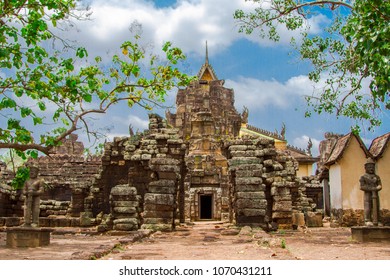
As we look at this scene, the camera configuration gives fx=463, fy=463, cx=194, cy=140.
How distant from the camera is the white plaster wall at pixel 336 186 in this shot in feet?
64.3

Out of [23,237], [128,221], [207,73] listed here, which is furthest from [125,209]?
[207,73]

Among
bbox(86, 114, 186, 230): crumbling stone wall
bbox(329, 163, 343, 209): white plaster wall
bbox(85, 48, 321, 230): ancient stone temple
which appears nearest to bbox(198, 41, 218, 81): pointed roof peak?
bbox(85, 48, 321, 230): ancient stone temple

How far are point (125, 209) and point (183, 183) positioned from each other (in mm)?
5389

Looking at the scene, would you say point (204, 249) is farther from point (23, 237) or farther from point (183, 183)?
point (183, 183)

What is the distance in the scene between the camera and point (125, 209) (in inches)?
600

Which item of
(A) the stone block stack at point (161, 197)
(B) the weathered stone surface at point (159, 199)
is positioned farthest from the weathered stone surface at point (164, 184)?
(B) the weathered stone surface at point (159, 199)

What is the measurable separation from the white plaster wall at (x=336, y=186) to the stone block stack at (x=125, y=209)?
29.2 ft

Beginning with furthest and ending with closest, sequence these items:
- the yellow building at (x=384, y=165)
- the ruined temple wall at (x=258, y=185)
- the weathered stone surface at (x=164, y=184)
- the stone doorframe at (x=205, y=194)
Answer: the stone doorframe at (x=205, y=194), the yellow building at (x=384, y=165), the weathered stone surface at (x=164, y=184), the ruined temple wall at (x=258, y=185)

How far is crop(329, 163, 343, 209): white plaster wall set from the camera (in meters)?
19.6

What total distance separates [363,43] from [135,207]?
935cm

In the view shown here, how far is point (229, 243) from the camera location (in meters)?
11.1

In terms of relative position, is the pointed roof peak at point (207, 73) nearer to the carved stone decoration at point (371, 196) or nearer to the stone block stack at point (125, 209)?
the stone block stack at point (125, 209)
